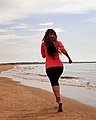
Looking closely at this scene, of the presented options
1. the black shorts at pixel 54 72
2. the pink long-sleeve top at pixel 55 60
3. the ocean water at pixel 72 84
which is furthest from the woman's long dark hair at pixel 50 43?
the ocean water at pixel 72 84

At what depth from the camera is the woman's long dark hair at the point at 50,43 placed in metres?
7.61

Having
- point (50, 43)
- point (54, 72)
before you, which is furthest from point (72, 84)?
point (50, 43)

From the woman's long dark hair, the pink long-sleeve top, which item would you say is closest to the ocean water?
the pink long-sleeve top

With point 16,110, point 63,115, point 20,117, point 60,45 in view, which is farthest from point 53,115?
point 60,45

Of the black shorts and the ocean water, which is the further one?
the ocean water

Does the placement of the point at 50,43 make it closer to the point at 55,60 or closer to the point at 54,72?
the point at 55,60

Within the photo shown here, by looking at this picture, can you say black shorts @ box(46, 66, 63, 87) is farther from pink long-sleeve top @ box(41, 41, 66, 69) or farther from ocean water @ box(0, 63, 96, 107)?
ocean water @ box(0, 63, 96, 107)

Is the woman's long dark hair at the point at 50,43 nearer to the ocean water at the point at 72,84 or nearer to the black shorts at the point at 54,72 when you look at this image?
the black shorts at the point at 54,72

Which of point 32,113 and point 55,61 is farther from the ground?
point 55,61

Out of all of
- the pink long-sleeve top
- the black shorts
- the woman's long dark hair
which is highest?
the woman's long dark hair

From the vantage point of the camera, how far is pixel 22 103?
30.1ft

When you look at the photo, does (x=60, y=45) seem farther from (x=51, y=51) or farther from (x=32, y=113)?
(x=32, y=113)

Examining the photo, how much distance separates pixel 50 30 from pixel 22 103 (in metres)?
2.62

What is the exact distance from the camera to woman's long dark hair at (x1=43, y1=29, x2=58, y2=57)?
7.61 meters
